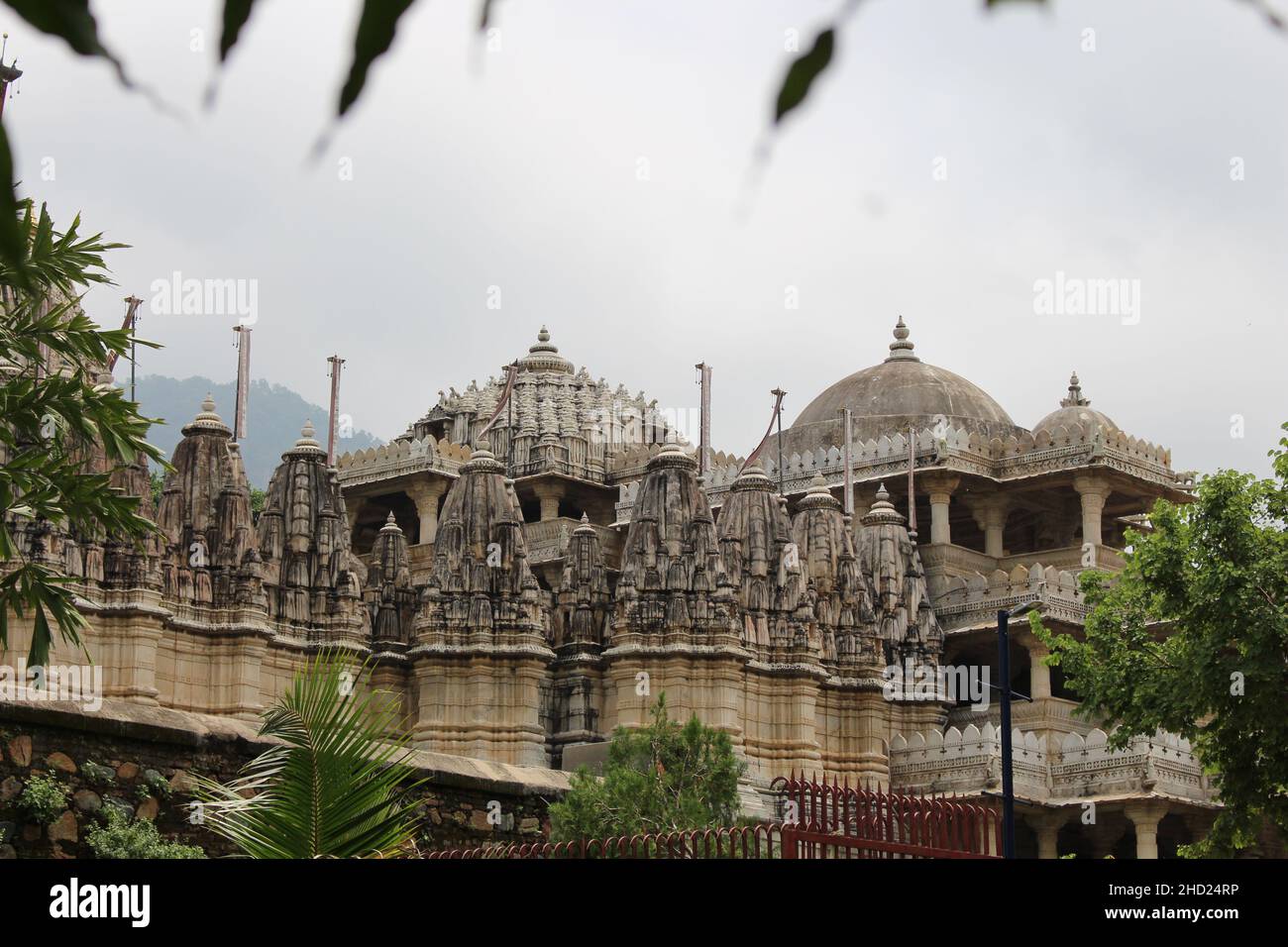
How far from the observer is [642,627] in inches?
1590

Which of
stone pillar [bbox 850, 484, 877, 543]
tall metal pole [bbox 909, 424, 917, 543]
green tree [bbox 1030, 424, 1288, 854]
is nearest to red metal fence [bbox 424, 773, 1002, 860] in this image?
green tree [bbox 1030, 424, 1288, 854]

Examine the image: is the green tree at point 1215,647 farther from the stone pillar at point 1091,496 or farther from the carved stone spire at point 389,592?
the stone pillar at point 1091,496

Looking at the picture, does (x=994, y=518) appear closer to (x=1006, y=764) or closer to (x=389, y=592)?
(x=389, y=592)

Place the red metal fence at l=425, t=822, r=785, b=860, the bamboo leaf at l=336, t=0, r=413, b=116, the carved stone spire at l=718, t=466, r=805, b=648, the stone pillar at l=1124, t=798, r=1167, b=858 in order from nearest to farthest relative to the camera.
→ the bamboo leaf at l=336, t=0, r=413, b=116
the red metal fence at l=425, t=822, r=785, b=860
the stone pillar at l=1124, t=798, r=1167, b=858
the carved stone spire at l=718, t=466, r=805, b=648

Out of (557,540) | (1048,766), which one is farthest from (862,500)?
(1048,766)

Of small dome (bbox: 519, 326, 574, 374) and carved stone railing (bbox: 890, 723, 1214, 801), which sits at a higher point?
small dome (bbox: 519, 326, 574, 374)

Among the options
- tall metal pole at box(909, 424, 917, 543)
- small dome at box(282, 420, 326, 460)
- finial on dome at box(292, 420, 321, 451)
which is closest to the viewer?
small dome at box(282, 420, 326, 460)

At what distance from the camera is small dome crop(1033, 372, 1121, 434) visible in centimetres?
5494

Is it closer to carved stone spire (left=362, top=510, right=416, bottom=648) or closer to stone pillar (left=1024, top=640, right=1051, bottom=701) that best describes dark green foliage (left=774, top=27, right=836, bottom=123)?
carved stone spire (left=362, top=510, right=416, bottom=648)

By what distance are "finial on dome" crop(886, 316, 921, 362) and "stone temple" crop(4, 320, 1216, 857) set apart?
8573 mm

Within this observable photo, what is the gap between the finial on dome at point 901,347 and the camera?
6016cm
